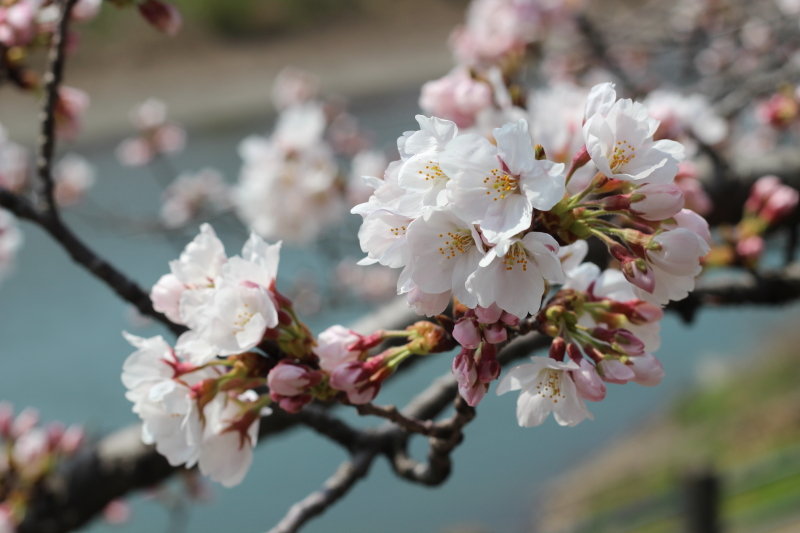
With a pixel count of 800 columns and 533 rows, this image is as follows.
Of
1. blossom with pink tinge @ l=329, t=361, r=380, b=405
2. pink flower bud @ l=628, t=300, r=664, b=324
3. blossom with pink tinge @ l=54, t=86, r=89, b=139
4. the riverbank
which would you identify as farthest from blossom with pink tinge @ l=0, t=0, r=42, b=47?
the riverbank

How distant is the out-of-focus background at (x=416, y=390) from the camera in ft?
5.56

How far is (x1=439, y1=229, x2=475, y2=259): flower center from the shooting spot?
0.85 ft

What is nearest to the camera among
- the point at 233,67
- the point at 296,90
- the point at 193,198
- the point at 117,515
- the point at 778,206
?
the point at 778,206

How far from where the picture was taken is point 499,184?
0.82 feet

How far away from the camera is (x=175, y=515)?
3.79 ft

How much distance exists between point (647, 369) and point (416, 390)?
180cm

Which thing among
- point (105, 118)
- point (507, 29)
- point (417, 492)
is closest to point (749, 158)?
point (507, 29)

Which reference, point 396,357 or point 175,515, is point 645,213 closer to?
Result: point 396,357

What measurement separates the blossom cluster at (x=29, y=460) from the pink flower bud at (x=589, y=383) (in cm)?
69

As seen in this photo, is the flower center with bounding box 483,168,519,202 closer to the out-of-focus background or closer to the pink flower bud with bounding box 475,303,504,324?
the pink flower bud with bounding box 475,303,504,324

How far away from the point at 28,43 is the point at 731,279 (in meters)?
0.83

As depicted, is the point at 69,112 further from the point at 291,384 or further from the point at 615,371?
the point at 615,371

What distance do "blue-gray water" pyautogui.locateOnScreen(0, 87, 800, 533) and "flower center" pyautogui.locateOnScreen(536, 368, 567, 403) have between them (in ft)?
3.80

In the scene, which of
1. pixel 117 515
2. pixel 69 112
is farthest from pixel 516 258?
pixel 117 515
